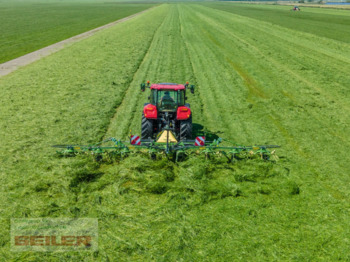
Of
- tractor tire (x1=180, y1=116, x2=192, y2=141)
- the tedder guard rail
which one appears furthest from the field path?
tractor tire (x1=180, y1=116, x2=192, y2=141)

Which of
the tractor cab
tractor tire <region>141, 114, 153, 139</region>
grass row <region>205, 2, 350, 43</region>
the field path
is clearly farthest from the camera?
grass row <region>205, 2, 350, 43</region>

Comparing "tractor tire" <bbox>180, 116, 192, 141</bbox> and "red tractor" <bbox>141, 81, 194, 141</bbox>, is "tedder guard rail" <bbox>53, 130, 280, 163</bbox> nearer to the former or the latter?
"tractor tire" <bbox>180, 116, 192, 141</bbox>

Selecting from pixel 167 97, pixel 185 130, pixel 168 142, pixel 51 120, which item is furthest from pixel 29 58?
pixel 168 142

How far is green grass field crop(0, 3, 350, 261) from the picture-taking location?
17.6ft

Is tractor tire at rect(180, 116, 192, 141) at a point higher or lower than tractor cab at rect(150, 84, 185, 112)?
lower

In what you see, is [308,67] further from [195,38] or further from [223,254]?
[223,254]

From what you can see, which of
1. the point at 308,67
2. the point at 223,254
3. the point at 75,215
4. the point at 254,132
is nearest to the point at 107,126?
the point at 75,215

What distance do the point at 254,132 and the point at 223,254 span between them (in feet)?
20.5

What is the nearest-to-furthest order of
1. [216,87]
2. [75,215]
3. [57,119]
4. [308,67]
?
[75,215] → [57,119] → [216,87] → [308,67]

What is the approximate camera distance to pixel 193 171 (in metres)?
7.48

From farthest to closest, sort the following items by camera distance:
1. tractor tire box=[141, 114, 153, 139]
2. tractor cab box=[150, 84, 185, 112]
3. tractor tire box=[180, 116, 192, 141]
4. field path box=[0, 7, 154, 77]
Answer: field path box=[0, 7, 154, 77]
tractor cab box=[150, 84, 185, 112]
tractor tire box=[141, 114, 153, 139]
tractor tire box=[180, 116, 192, 141]

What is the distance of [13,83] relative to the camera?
52.2 feet

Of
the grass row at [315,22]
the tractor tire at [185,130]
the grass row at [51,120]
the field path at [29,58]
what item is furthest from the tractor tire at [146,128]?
the grass row at [315,22]

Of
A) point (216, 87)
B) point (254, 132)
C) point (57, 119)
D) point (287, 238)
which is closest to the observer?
point (287, 238)
